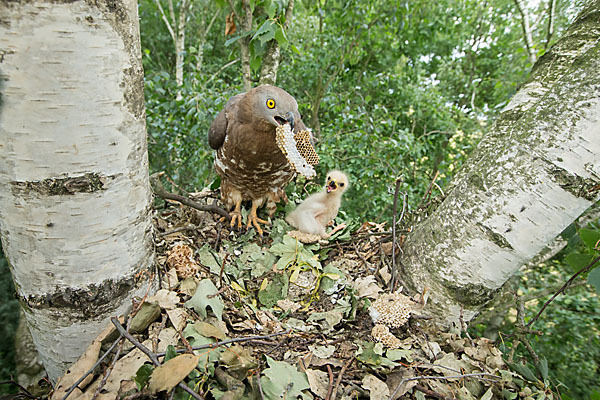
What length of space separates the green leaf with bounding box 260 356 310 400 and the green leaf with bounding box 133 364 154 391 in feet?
1.13

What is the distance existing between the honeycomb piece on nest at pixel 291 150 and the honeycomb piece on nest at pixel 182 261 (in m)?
0.71

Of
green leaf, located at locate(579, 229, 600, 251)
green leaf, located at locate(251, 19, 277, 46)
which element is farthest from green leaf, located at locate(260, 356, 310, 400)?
green leaf, located at locate(251, 19, 277, 46)

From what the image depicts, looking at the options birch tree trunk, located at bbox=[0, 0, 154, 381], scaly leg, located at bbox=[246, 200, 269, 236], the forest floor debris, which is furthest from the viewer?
scaly leg, located at bbox=[246, 200, 269, 236]

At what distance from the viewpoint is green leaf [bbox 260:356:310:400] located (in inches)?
42.1

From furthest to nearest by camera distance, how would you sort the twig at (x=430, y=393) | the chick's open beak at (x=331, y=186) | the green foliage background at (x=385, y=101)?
the green foliage background at (x=385, y=101) < the chick's open beak at (x=331, y=186) < the twig at (x=430, y=393)

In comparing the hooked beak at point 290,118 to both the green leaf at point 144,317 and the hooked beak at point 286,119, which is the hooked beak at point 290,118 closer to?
the hooked beak at point 286,119

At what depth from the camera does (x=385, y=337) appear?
1393mm

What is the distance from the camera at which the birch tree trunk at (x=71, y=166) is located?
34.7 inches

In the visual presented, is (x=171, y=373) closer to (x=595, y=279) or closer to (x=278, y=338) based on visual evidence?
(x=278, y=338)

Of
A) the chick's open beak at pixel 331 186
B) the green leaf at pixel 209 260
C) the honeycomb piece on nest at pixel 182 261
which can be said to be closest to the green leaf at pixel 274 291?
the green leaf at pixel 209 260

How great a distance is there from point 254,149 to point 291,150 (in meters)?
0.30

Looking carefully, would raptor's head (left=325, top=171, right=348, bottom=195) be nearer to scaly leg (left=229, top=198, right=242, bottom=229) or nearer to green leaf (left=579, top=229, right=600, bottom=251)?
scaly leg (left=229, top=198, right=242, bottom=229)

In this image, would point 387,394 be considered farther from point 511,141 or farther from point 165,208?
point 165,208

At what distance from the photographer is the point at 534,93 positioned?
1.58 meters
